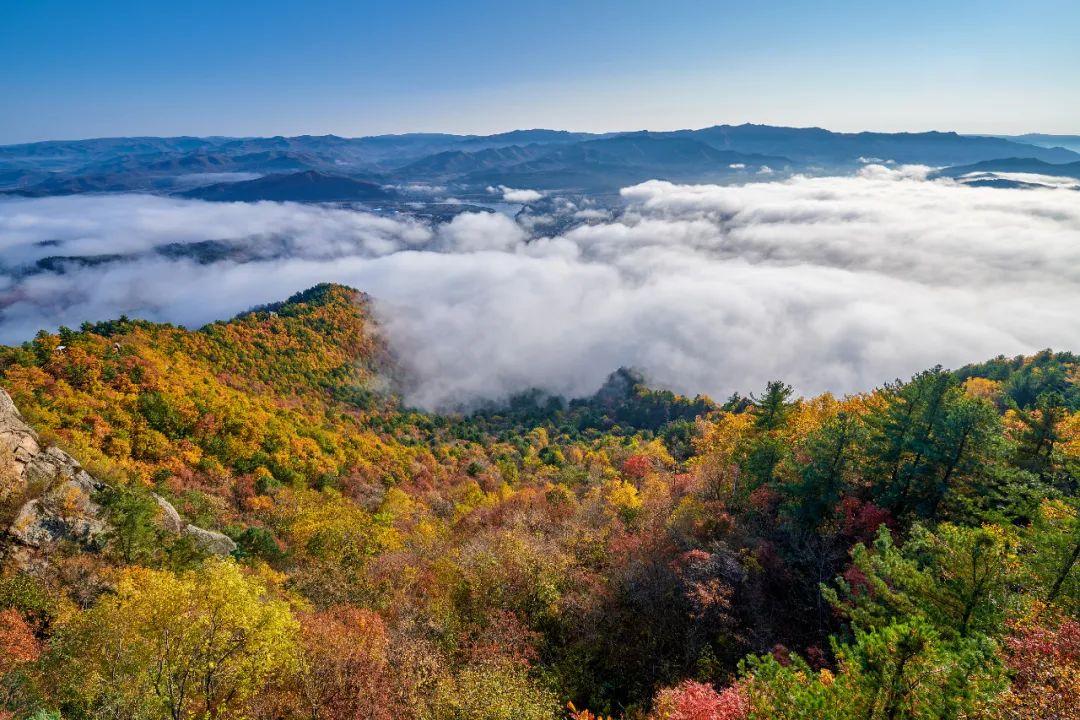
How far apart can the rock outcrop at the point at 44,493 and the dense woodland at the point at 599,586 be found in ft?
3.31

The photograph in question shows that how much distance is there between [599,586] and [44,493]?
3813 centimetres

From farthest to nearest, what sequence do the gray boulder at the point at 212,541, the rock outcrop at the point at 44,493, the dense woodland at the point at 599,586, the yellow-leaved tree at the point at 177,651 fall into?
the gray boulder at the point at 212,541
the rock outcrop at the point at 44,493
the yellow-leaved tree at the point at 177,651
the dense woodland at the point at 599,586

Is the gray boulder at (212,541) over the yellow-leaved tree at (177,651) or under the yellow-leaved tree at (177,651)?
under

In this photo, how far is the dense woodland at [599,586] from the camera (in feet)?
63.1

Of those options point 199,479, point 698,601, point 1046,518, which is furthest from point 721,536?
point 199,479

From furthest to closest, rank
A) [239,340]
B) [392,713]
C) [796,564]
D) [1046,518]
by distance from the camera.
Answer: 1. [239,340]
2. [796,564]
3. [1046,518]
4. [392,713]

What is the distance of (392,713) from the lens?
22.5 meters

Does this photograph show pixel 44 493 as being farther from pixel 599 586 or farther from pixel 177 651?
pixel 599 586

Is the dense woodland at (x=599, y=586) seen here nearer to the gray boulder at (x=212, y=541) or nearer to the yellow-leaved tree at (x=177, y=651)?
the yellow-leaved tree at (x=177, y=651)

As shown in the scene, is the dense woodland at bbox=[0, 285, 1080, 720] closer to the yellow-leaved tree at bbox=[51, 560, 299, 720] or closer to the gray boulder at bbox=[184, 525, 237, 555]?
the yellow-leaved tree at bbox=[51, 560, 299, 720]

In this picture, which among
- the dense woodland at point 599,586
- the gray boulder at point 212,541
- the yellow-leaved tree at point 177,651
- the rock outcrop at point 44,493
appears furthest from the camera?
the gray boulder at point 212,541

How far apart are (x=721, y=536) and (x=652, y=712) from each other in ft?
55.7

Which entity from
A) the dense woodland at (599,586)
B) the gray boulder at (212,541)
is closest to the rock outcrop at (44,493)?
the dense woodland at (599,586)

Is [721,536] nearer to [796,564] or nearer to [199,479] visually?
[796,564]
